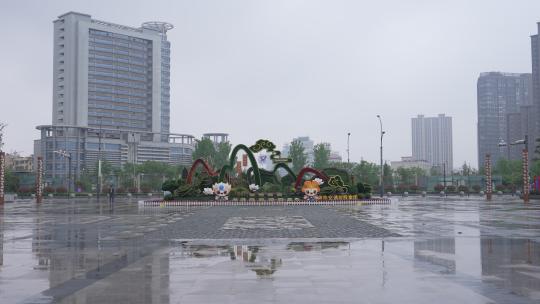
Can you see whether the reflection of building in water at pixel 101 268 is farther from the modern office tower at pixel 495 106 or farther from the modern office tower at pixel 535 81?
the modern office tower at pixel 495 106

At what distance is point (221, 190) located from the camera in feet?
164

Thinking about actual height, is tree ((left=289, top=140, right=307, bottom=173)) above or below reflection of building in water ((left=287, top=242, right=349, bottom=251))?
above

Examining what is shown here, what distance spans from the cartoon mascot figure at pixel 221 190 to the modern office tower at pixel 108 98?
10310cm

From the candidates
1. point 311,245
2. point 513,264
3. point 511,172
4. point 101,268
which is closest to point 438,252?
point 513,264

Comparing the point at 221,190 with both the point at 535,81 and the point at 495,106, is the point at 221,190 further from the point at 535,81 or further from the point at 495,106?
the point at 495,106

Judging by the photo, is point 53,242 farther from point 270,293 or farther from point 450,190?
point 450,190

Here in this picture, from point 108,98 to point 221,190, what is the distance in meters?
131

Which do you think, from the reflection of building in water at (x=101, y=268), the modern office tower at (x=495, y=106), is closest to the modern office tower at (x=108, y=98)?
the modern office tower at (x=495, y=106)

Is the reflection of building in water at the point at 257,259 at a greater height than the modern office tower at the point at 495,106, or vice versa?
the modern office tower at the point at 495,106

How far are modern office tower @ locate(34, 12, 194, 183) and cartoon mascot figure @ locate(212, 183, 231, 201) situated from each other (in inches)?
4059

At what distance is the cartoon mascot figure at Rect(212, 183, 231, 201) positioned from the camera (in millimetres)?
49844

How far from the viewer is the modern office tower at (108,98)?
154000 millimetres

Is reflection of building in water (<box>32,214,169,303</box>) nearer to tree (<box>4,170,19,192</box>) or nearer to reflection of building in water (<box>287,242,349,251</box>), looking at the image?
reflection of building in water (<box>287,242,349,251</box>)

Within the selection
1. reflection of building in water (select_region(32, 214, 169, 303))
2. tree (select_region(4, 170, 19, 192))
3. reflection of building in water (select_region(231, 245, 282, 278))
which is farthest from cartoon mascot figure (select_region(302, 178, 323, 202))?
tree (select_region(4, 170, 19, 192))
